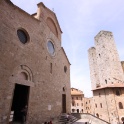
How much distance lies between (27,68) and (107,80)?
918 inches

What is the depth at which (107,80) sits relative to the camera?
2691cm

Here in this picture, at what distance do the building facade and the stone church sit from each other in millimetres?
13384

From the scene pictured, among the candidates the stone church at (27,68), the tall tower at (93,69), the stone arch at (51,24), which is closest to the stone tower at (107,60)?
the tall tower at (93,69)

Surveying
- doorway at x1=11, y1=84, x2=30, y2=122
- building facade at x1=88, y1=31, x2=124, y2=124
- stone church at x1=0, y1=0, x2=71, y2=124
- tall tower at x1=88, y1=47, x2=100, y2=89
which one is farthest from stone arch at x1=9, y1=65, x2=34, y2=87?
tall tower at x1=88, y1=47, x2=100, y2=89

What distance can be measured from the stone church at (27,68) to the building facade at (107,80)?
13384 mm

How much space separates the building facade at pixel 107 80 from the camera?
20.6 m

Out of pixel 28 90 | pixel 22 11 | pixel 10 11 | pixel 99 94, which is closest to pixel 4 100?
pixel 28 90

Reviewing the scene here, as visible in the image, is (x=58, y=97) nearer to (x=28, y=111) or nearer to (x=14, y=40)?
(x=28, y=111)

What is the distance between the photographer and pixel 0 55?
646cm

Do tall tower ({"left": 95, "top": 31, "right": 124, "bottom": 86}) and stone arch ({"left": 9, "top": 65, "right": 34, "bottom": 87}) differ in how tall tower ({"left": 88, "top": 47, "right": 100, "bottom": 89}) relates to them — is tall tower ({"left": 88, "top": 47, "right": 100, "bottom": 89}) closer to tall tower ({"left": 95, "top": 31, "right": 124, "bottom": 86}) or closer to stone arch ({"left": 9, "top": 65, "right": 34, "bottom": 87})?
tall tower ({"left": 95, "top": 31, "right": 124, "bottom": 86})

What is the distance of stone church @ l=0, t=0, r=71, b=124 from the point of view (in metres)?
6.71

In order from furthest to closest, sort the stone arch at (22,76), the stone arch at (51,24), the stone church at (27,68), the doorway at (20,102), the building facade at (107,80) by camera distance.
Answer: the building facade at (107,80) → the stone arch at (51,24) → the doorway at (20,102) → the stone arch at (22,76) → the stone church at (27,68)

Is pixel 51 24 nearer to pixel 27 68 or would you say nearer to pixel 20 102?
pixel 27 68

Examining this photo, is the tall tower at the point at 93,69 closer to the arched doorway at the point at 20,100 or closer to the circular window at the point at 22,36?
the arched doorway at the point at 20,100
